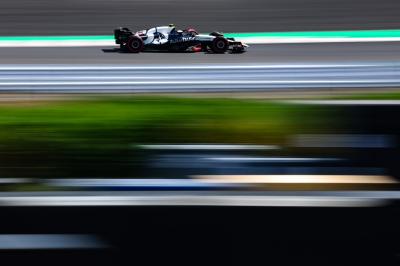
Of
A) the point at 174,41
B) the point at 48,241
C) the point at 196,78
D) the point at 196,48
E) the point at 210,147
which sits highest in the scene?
the point at 210,147

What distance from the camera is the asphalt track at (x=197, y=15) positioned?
19.4m

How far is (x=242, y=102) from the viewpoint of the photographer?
400cm

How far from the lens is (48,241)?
3326 mm

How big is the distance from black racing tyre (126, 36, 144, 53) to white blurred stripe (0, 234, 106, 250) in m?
13.2

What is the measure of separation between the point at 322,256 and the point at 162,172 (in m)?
0.86

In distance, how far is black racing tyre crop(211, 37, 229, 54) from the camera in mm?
16016

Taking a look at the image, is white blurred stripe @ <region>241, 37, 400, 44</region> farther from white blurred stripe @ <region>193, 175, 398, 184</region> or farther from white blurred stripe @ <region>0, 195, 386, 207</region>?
white blurred stripe @ <region>0, 195, 386, 207</region>

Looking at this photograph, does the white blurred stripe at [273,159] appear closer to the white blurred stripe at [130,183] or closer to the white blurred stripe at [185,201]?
the white blurred stripe at [130,183]

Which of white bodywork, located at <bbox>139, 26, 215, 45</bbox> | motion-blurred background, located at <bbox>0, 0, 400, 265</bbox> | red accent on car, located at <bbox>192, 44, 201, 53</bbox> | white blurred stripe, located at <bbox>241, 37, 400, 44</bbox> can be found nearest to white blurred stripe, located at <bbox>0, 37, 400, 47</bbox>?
white blurred stripe, located at <bbox>241, 37, 400, 44</bbox>

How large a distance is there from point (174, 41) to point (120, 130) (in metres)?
12.7

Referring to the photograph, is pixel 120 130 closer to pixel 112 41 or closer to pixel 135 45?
pixel 135 45

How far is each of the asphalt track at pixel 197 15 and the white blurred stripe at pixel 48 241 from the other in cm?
1628

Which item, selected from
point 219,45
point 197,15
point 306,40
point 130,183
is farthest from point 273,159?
point 197,15

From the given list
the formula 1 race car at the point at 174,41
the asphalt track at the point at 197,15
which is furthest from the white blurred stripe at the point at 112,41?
the formula 1 race car at the point at 174,41
